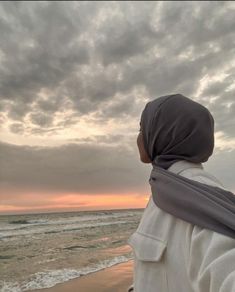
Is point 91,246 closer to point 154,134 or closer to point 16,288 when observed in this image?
point 16,288

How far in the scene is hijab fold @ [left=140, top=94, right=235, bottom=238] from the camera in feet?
3.86

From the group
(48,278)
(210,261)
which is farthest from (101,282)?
(210,261)

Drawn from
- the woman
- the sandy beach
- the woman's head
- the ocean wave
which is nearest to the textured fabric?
the woman

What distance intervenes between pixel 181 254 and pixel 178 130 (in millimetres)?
430

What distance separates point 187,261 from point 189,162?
39 cm

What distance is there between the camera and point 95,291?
8242 millimetres

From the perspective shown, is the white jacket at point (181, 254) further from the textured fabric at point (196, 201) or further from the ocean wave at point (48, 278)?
the ocean wave at point (48, 278)

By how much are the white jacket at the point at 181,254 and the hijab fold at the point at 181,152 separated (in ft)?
0.12

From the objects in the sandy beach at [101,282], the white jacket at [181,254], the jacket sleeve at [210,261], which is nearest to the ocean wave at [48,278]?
the sandy beach at [101,282]

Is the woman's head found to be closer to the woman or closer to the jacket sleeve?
the woman

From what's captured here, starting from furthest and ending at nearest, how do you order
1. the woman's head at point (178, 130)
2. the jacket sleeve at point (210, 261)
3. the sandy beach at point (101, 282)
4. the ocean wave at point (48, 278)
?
1. the ocean wave at point (48, 278)
2. the sandy beach at point (101, 282)
3. the woman's head at point (178, 130)
4. the jacket sleeve at point (210, 261)

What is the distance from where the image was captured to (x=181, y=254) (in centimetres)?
120

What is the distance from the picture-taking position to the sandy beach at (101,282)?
8.52 meters

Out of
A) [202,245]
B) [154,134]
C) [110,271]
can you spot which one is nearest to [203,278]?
[202,245]
